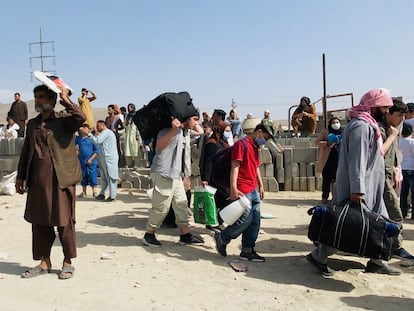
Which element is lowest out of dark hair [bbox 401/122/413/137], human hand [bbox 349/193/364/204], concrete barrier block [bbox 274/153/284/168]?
human hand [bbox 349/193/364/204]

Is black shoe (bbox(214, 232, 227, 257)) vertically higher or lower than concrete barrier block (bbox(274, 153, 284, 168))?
lower

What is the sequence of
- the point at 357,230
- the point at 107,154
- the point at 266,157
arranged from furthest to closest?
1. the point at 266,157
2. the point at 107,154
3. the point at 357,230

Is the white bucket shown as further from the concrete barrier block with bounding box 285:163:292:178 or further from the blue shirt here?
the concrete barrier block with bounding box 285:163:292:178

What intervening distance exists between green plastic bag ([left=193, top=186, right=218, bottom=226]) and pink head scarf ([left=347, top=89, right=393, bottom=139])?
7.10 feet

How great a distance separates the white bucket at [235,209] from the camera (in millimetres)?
4613

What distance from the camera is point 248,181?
A: 478 centimetres

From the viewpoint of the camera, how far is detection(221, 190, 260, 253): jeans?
475cm

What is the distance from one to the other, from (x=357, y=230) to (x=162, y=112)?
2.58 m

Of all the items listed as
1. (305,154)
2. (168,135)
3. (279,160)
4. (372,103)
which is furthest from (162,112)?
(305,154)

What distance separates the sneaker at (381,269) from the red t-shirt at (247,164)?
1431 millimetres

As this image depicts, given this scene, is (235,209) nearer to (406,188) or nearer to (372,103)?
(372,103)

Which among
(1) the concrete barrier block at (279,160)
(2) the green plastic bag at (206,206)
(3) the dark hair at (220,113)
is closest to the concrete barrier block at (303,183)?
(1) the concrete barrier block at (279,160)

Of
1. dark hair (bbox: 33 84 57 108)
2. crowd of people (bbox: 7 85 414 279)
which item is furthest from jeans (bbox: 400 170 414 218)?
dark hair (bbox: 33 84 57 108)

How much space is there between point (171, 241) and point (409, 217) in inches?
160
